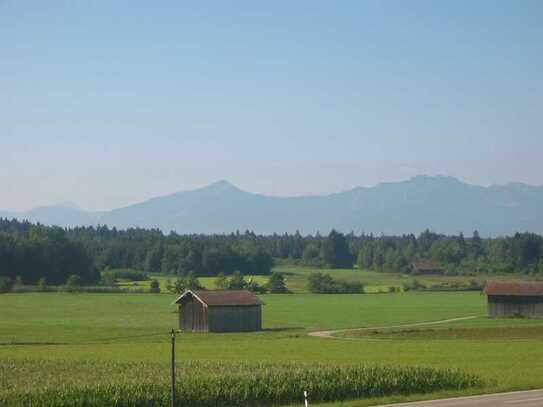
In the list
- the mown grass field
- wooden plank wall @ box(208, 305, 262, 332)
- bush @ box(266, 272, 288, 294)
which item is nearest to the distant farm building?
the mown grass field

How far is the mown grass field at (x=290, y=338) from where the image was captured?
54594 millimetres

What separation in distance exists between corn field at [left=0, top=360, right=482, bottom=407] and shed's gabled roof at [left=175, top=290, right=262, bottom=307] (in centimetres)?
4323

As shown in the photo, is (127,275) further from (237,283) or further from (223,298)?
(223,298)

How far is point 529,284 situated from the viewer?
106562mm

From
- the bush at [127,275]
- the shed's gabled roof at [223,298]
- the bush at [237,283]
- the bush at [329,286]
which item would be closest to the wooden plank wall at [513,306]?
the shed's gabled roof at [223,298]

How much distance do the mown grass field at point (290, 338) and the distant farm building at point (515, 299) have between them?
307cm

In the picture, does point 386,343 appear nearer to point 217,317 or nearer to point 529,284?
point 217,317

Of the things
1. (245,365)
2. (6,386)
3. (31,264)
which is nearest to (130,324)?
(245,365)

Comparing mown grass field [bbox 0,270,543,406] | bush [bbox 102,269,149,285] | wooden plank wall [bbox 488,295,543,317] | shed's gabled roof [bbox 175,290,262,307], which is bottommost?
mown grass field [bbox 0,270,543,406]

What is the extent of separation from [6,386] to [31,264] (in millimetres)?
142022

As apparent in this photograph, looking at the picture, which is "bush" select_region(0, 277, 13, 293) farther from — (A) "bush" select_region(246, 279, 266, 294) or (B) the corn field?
(B) the corn field

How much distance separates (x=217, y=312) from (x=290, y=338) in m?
15.1

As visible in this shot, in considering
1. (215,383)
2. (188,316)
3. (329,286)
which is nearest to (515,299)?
(188,316)

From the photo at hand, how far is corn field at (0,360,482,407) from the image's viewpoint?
37.5m
